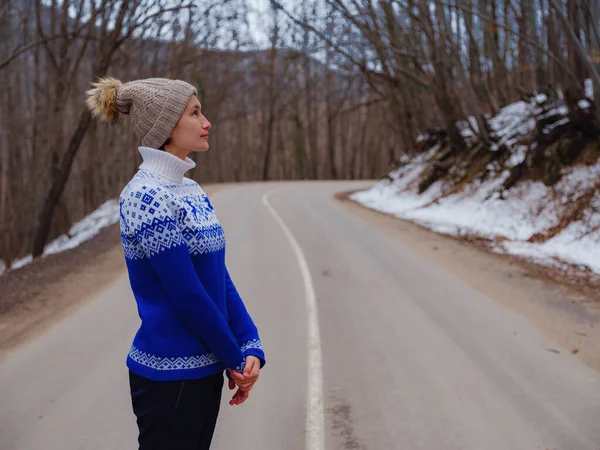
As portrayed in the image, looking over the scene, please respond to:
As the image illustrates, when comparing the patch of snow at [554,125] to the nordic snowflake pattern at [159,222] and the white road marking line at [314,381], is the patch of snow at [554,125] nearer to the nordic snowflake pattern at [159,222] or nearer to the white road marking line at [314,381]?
the white road marking line at [314,381]

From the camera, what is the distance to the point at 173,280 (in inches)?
82.7

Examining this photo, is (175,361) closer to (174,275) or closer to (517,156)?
(174,275)

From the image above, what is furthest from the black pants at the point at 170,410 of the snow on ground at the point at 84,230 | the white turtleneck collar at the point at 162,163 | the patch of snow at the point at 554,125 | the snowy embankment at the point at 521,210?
the snow on ground at the point at 84,230

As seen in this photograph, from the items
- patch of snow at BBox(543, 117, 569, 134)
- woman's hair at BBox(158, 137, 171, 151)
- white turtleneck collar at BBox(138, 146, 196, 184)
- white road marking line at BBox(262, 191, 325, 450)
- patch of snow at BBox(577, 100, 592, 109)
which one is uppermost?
patch of snow at BBox(577, 100, 592, 109)

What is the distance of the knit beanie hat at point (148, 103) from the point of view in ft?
7.55

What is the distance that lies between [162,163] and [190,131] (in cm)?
18

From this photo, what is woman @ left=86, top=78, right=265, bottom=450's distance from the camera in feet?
6.98

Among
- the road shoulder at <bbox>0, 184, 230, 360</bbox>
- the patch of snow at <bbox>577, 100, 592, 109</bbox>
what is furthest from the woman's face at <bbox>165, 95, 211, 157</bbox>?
the patch of snow at <bbox>577, 100, 592, 109</bbox>

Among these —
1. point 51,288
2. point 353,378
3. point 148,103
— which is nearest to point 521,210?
point 353,378

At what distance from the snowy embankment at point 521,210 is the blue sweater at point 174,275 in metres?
8.58

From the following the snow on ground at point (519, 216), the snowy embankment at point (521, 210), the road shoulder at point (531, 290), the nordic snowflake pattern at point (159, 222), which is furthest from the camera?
the snowy embankment at point (521, 210)

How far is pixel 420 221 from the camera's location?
672 inches

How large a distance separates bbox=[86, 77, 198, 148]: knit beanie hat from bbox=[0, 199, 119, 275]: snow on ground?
17.5 meters

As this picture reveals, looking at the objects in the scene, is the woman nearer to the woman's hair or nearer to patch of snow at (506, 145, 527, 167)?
the woman's hair
